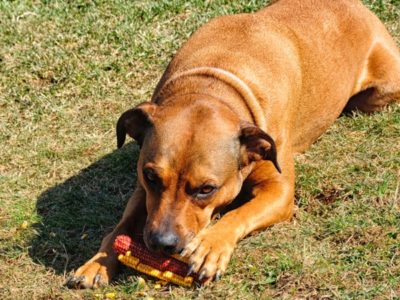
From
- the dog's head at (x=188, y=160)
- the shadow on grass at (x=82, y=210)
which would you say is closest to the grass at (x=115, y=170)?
the shadow on grass at (x=82, y=210)

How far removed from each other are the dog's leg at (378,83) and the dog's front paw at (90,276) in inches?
132

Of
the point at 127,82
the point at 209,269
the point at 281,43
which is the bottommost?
the point at 127,82

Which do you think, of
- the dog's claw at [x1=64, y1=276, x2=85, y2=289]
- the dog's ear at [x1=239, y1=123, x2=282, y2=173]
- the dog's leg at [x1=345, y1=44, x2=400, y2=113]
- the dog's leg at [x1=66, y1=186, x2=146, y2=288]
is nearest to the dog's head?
the dog's ear at [x1=239, y1=123, x2=282, y2=173]

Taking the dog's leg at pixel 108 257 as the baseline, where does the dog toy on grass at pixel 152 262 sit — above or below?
above

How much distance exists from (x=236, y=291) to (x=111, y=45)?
14.9 feet

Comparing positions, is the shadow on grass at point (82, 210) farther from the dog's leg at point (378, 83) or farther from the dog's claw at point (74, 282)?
the dog's leg at point (378, 83)

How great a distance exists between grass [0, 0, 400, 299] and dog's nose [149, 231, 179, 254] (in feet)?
1.01

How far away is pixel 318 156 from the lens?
6633 millimetres

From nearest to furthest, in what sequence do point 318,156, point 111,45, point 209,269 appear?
1. point 209,269
2. point 318,156
3. point 111,45

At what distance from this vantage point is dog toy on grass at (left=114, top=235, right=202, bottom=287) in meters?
4.84

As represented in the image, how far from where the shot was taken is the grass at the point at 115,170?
4961 mm

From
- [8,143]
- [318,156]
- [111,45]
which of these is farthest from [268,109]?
[111,45]

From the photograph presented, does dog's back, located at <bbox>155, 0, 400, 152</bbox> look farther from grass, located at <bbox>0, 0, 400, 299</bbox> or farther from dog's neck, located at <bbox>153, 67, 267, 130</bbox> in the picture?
grass, located at <bbox>0, 0, 400, 299</bbox>

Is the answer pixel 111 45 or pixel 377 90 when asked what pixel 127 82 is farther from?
pixel 377 90
